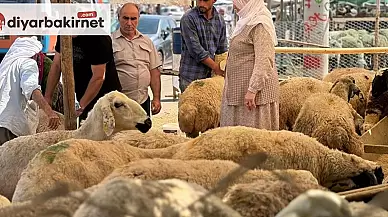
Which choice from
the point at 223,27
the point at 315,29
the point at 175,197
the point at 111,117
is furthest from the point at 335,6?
the point at 175,197

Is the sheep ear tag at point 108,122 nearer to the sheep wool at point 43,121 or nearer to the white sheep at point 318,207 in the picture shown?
the sheep wool at point 43,121

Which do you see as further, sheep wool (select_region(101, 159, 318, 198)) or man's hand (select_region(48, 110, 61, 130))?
man's hand (select_region(48, 110, 61, 130))

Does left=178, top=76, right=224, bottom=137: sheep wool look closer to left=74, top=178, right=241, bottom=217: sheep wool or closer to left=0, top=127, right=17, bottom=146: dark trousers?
left=0, top=127, right=17, bottom=146: dark trousers

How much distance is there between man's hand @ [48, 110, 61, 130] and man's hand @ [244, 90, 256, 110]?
1.58 metres

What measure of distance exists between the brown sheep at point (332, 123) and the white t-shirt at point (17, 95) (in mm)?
2179

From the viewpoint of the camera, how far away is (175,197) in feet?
4.97

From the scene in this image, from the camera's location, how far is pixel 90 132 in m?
4.59

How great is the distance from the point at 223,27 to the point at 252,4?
2.13 metres

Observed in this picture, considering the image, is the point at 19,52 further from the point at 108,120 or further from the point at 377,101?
the point at 377,101

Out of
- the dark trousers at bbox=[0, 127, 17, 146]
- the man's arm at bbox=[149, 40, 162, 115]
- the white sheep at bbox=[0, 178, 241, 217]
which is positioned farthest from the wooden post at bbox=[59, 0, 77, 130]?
the white sheep at bbox=[0, 178, 241, 217]

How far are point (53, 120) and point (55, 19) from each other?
82 centimetres

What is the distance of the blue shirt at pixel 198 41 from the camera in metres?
6.74

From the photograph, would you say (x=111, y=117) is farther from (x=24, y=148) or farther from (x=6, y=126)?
(x=6, y=126)

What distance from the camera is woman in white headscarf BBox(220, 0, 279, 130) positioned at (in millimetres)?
4855
